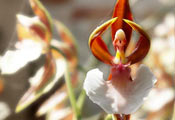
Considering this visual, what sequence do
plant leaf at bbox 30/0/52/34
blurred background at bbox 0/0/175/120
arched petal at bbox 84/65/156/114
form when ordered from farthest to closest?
1. blurred background at bbox 0/0/175/120
2. plant leaf at bbox 30/0/52/34
3. arched petal at bbox 84/65/156/114

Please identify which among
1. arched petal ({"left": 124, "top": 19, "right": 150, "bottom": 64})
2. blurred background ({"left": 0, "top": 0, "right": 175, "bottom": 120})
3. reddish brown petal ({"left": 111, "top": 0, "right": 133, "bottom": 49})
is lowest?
arched petal ({"left": 124, "top": 19, "right": 150, "bottom": 64})

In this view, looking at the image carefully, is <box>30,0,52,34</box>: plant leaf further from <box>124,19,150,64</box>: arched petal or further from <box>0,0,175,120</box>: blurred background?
<box>124,19,150,64</box>: arched petal

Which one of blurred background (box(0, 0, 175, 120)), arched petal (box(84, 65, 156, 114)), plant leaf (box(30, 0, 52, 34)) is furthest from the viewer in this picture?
blurred background (box(0, 0, 175, 120))

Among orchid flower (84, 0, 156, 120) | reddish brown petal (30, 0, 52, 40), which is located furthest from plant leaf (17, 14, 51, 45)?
orchid flower (84, 0, 156, 120)

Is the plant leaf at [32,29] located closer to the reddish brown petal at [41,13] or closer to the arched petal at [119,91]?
the reddish brown petal at [41,13]

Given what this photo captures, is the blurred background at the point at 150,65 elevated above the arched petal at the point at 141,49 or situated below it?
above

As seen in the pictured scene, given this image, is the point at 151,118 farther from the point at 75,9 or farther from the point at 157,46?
the point at 75,9

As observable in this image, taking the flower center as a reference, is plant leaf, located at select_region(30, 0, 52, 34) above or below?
above

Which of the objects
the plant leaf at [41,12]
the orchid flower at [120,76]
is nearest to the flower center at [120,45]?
the orchid flower at [120,76]

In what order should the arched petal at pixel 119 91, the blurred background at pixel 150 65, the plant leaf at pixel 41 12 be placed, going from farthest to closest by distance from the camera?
the blurred background at pixel 150 65, the plant leaf at pixel 41 12, the arched petal at pixel 119 91

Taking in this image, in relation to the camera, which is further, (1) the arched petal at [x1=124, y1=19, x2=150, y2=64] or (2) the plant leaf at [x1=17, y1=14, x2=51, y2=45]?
(2) the plant leaf at [x1=17, y1=14, x2=51, y2=45]
